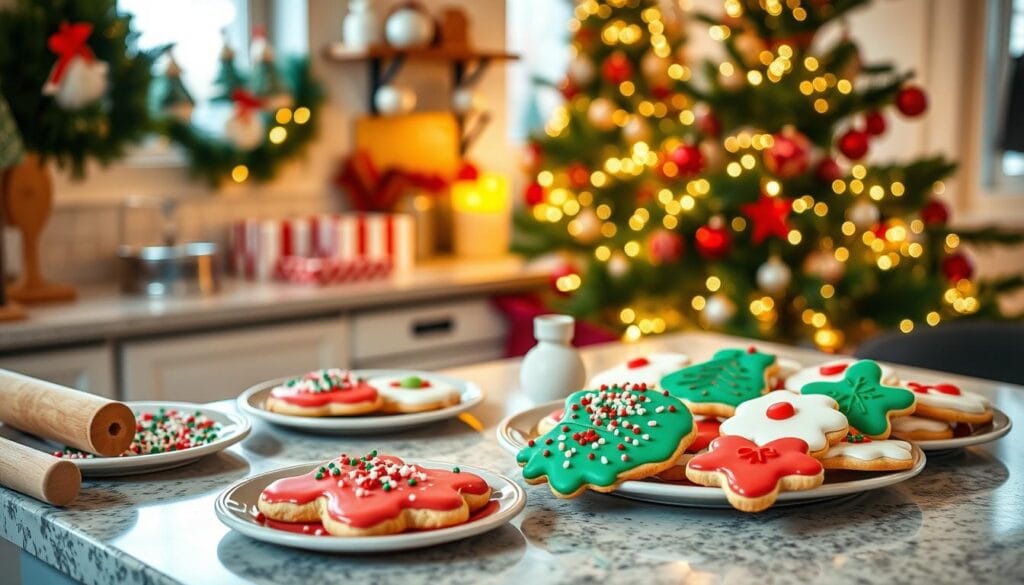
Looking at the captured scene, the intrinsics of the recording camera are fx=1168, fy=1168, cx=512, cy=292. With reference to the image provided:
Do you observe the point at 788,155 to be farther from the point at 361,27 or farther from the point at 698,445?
the point at 698,445

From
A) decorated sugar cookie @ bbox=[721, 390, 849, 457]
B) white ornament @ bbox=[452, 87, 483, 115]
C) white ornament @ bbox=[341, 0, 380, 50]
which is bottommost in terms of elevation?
decorated sugar cookie @ bbox=[721, 390, 849, 457]

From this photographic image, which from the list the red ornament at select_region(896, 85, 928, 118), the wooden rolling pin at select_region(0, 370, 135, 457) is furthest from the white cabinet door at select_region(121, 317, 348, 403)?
the red ornament at select_region(896, 85, 928, 118)

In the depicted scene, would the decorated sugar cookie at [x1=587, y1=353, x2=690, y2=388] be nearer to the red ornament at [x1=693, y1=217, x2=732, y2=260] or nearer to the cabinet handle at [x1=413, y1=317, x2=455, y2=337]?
the red ornament at [x1=693, y1=217, x2=732, y2=260]

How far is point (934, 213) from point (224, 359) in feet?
6.14

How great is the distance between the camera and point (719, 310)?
117 inches

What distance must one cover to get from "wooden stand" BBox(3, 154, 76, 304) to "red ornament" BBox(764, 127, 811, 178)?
1.74 metres

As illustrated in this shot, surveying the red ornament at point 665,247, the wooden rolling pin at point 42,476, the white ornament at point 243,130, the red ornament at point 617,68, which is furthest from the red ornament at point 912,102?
the wooden rolling pin at point 42,476

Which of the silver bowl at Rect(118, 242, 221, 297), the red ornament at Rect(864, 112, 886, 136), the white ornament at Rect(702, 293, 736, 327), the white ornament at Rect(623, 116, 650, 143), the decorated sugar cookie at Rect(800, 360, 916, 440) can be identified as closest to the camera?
the decorated sugar cookie at Rect(800, 360, 916, 440)

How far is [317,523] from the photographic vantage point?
102 centimetres

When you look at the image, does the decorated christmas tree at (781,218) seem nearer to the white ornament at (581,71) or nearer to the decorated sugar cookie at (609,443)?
the white ornament at (581,71)

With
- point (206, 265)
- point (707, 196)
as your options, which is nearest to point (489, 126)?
point (707, 196)

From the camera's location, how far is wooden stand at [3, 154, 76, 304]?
2.70 metres

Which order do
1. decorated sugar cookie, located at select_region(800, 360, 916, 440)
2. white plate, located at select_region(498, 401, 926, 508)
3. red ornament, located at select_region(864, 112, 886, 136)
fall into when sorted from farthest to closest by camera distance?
red ornament, located at select_region(864, 112, 886, 136), decorated sugar cookie, located at select_region(800, 360, 916, 440), white plate, located at select_region(498, 401, 926, 508)

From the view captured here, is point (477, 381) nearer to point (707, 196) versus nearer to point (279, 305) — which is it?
point (279, 305)
